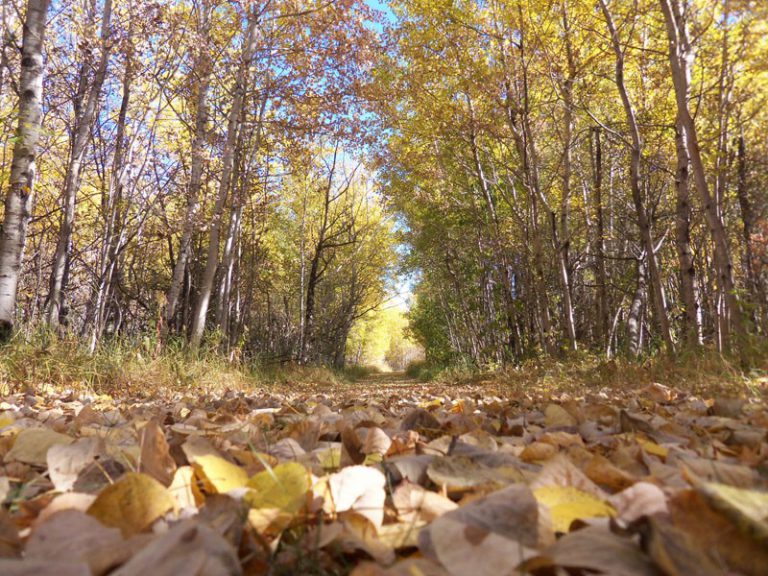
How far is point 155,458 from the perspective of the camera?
3.17ft

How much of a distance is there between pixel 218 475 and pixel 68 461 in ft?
1.44

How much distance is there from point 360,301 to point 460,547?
22.3m

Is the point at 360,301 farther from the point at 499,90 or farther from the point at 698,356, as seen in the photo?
the point at 698,356

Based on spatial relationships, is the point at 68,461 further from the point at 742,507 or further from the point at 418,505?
the point at 742,507

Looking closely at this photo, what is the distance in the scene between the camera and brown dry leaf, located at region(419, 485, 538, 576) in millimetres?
532

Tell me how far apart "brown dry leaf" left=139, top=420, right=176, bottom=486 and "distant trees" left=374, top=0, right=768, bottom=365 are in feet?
14.3

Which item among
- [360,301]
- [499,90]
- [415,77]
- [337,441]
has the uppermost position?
[415,77]

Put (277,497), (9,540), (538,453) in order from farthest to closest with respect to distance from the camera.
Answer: (538,453), (277,497), (9,540)

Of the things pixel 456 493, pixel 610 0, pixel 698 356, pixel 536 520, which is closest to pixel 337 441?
pixel 456 493

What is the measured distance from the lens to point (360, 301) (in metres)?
22.9

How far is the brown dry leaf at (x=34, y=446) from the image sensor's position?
117 cm

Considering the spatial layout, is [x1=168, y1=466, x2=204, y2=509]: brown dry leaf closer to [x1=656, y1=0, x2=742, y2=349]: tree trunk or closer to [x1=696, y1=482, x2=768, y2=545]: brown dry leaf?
[x1=696, y1=482, x2=768, y2=545]: brown dry leaf

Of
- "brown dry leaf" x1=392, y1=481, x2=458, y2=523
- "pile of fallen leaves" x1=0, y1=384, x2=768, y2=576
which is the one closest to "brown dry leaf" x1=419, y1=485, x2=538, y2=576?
"pile of fallen leaves" x1=0, y1=384, x2=768, y2=576

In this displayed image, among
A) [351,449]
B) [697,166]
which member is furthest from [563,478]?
[697,166]
